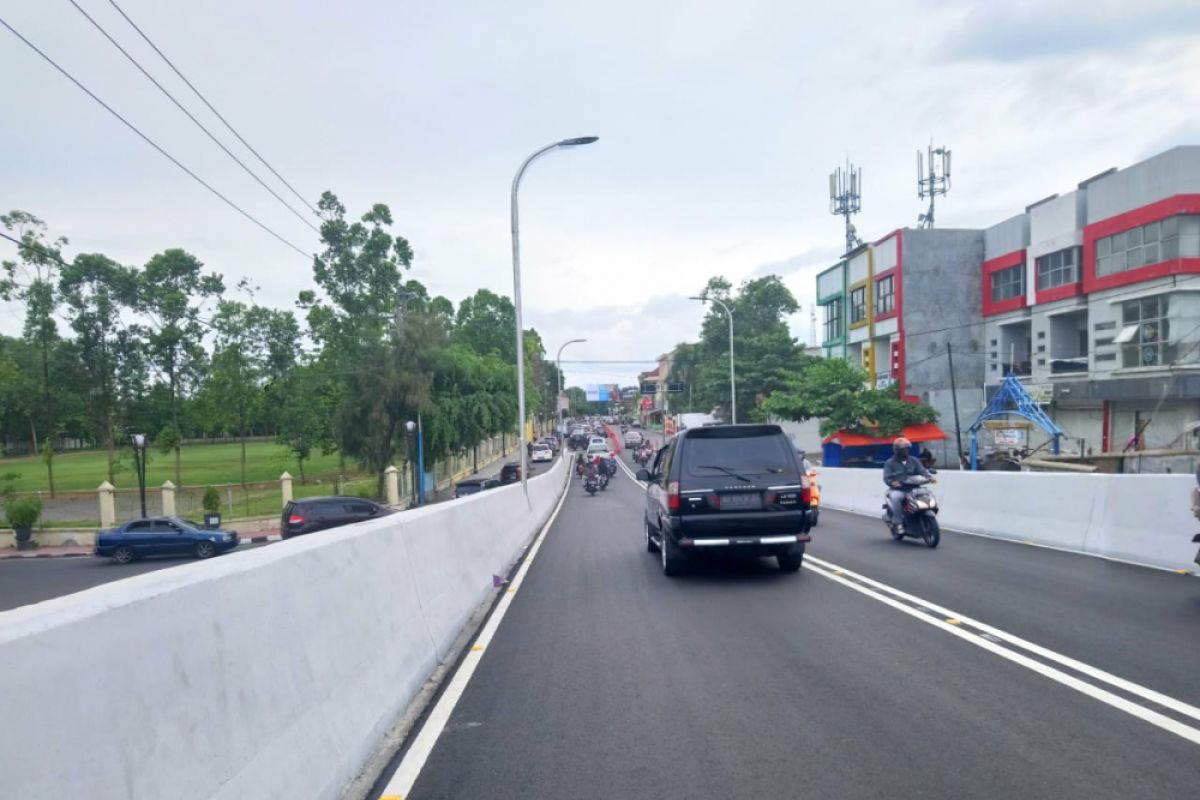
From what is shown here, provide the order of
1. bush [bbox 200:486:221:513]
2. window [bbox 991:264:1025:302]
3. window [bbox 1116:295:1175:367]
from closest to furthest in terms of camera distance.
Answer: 1. window [bbox 1116:295:1175:367]
2. bush [bbox 200:486:221:513]
3. window [bbox 991:264:1025:302]

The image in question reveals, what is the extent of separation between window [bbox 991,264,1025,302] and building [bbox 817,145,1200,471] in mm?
89

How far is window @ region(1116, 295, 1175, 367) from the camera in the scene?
33.9 metres

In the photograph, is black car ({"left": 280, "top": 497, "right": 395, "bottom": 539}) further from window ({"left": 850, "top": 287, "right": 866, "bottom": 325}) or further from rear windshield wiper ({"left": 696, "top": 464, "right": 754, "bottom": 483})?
window ({"left": 850, "top": 287, "right": 866, "bottom": 325})

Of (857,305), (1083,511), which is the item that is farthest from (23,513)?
(857,305)

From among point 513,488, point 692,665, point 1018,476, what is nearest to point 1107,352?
point 1018,476

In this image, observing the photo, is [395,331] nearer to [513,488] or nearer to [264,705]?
[513,488]

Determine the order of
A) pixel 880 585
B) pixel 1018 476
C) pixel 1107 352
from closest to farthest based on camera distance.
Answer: pixel 880 585 < pixel 1018 476 < pixel 1107 352

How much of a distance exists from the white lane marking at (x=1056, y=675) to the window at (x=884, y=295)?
43.2 m

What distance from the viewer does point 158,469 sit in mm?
64562

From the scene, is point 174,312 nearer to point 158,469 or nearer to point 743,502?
point 158,469

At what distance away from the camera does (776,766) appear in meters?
4.96

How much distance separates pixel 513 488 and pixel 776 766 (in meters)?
13.6

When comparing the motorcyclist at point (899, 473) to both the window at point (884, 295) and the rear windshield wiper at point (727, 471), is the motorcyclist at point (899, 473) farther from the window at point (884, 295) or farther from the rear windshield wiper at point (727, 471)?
the window at point (884, 295)

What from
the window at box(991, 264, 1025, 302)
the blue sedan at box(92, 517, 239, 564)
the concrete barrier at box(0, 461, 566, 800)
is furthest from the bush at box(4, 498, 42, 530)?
the window at box(991, 264, 1025, 302)
